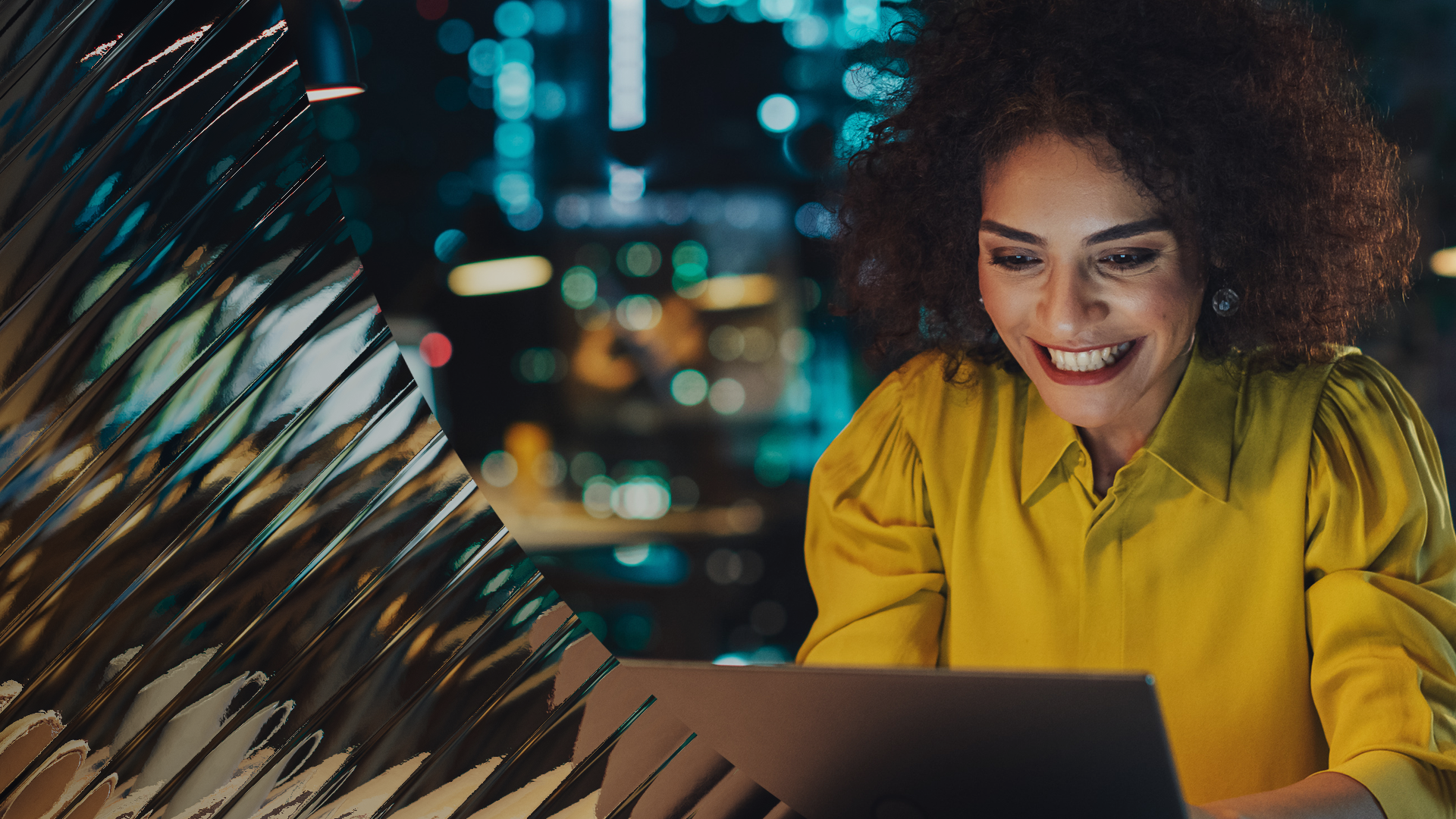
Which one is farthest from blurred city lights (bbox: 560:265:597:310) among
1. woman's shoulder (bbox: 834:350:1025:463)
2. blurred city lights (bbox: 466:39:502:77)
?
woman's shoulder (bbox: 834:350:1025:463)

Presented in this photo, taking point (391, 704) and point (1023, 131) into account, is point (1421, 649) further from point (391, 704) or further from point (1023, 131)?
point (391, 704)

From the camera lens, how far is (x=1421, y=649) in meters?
0.82

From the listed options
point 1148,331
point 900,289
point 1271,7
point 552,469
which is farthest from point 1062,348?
point 552,469

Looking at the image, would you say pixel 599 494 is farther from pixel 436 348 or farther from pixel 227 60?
pixel 227 60

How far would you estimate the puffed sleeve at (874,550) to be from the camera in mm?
1023

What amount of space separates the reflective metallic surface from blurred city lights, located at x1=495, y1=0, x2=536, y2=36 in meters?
3.49

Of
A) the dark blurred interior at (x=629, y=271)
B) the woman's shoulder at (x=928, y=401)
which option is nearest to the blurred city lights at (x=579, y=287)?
the dark blurred interior at (x=629, y=271)

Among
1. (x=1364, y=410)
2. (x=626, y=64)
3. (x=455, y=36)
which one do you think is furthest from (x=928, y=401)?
(x=455, y=36)

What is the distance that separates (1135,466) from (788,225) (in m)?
2.53

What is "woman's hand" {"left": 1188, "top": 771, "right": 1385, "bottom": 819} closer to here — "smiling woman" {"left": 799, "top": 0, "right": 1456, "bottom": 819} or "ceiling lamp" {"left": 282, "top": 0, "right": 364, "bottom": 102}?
"smiling woman" {"left": 799, "top": 0, "right": 1456, "bottom": 819}

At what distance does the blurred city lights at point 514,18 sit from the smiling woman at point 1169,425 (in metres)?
2.77

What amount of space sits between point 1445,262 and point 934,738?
272cm

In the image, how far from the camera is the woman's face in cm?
94

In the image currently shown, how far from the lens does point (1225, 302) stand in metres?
1.05
